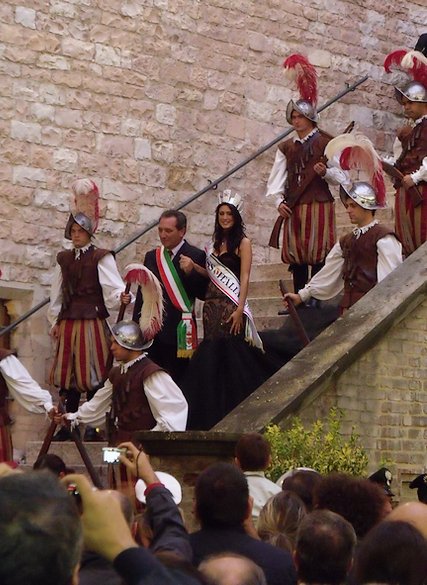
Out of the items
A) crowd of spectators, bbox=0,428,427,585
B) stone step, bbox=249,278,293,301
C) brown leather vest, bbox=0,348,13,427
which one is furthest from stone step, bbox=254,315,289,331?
crowd of spectators, bbox=0,428,427,585

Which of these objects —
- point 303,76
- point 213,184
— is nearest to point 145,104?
point 213,184

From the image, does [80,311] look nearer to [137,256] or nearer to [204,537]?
[137,256]

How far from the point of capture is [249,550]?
477cm

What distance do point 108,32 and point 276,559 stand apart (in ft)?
29.5

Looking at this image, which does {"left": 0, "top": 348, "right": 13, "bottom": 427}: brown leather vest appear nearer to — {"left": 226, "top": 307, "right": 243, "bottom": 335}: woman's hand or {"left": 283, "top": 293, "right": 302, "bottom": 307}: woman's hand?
{"left": 226, "top": 307, "right": 243, "bottom": 335}: woman's hand

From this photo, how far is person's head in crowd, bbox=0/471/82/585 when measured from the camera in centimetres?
272

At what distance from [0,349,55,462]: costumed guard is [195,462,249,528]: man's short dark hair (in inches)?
202

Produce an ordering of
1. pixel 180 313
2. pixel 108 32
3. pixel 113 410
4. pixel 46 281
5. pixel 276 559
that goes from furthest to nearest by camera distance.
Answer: pixel 108 32
pixel 46 281
pixel 180 313
pixel 113 410
pixel 276 559

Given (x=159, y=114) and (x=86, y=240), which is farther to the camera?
(x=159, y=114)

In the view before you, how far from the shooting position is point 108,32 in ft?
43.0

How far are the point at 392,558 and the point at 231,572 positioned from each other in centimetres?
38

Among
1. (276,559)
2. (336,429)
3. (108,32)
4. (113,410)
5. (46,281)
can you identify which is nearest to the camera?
(276,559)

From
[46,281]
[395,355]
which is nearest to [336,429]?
[395,355]

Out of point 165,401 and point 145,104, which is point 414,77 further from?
point 165,401
